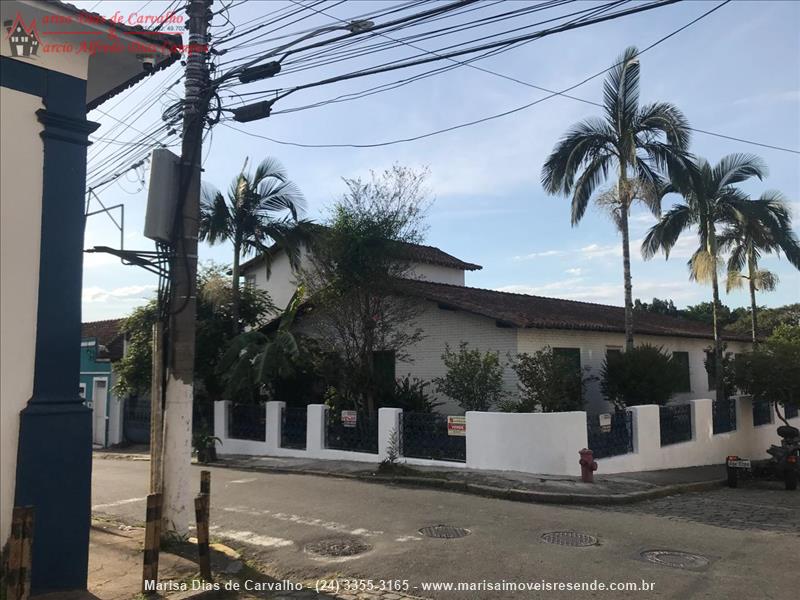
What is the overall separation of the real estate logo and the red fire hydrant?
1041 cm

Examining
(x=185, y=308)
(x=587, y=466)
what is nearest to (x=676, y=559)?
(x=587, y=466)

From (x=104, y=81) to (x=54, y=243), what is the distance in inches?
107

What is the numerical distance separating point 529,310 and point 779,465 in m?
6.98

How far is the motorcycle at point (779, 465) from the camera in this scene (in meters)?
13.9

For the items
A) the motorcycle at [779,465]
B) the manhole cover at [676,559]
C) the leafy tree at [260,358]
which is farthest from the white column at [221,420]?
the manhole cover at [676,559]

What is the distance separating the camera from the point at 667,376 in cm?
1634

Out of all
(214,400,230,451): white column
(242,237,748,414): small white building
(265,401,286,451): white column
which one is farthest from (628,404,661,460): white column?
(214,400,230,451): white column

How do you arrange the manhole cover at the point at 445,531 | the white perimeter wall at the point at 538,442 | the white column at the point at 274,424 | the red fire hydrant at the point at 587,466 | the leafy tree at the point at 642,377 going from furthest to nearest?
the white column at the point at 274,424 < the leafy tree at the point at 642,377 < the white perimeter wall at the point at 538,442 < the red fire hydrant at the point at 587,466 < the manhole cover at the point at 445,531

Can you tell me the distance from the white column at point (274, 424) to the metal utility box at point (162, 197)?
9.67m

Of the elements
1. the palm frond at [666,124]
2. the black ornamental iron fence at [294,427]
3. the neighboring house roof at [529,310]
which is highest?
the palm frond at [666,124]

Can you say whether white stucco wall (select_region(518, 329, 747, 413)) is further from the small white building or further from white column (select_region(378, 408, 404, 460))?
white column (select_region(378, 408, 404, 460))

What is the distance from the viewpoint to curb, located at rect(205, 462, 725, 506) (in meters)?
10.4

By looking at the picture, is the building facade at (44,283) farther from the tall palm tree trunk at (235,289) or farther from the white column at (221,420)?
the tall palm tree trunk at (235,289)

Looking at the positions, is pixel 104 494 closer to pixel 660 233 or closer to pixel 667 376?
pixel 667 376
